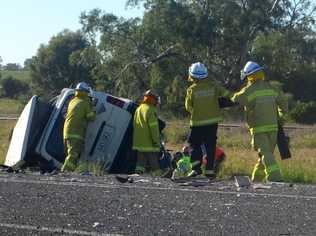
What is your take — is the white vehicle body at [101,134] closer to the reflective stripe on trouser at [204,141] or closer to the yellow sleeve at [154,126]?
the yellow sleeve at [154,126]

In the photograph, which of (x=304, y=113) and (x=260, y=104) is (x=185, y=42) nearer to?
(x=304, y=113)

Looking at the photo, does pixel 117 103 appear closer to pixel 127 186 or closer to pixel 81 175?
pixel 81 175

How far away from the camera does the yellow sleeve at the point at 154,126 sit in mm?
10328

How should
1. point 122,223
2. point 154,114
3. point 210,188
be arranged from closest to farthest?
point 122,223 → point 210,188 → point 154,114

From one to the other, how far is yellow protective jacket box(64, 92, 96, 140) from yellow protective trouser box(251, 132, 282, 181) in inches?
112

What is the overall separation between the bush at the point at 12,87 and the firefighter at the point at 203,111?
246 feet

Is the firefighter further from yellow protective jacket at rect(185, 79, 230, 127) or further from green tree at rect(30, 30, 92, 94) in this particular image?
green tree at rect(30, 30, 92, 94)

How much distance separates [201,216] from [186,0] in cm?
4318

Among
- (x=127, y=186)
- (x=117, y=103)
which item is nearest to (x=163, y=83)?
(x=117, y=103)

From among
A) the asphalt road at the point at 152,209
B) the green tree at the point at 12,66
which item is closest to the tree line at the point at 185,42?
the asphalt road at the point at 152,209

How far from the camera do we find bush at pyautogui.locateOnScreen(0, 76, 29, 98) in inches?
3297

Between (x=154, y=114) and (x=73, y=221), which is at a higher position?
(x=154, y=114)

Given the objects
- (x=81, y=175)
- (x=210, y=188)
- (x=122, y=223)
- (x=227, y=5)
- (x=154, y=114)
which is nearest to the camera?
(x=122, y=223)

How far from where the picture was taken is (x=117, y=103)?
1086 centimetres
